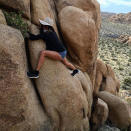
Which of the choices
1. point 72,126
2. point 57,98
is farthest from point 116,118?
point 57,98

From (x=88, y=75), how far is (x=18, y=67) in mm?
4913

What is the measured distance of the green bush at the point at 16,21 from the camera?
6441 millimetres

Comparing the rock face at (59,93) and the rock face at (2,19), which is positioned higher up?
the rock face at (2,19)

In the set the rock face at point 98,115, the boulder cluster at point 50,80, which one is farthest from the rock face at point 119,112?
the rock face at point 98,115

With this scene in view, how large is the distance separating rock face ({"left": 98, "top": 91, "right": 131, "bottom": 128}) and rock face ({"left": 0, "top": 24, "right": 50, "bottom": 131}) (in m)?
4.97

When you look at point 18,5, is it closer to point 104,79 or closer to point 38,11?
point 38,11

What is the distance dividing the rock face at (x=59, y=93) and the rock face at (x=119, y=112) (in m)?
3.08

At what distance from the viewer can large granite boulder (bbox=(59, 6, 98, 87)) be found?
8.15 metres

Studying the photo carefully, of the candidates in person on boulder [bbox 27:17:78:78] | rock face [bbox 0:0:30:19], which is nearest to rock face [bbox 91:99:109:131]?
person on boulder [bbox 27:17:78:78]

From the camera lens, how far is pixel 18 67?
18.9ft

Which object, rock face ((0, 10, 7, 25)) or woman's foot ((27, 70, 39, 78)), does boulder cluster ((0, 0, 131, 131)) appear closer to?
rock face ((0, 10, 7, 25))

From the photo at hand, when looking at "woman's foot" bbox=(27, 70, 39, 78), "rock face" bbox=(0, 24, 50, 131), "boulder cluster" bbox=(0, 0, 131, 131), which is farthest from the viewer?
"woman's foot" bbox=(27, 70, 39, 78)

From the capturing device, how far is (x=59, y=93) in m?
6.65

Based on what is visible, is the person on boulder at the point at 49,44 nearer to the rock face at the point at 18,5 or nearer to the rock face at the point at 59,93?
the rock face at the point at 59,93
